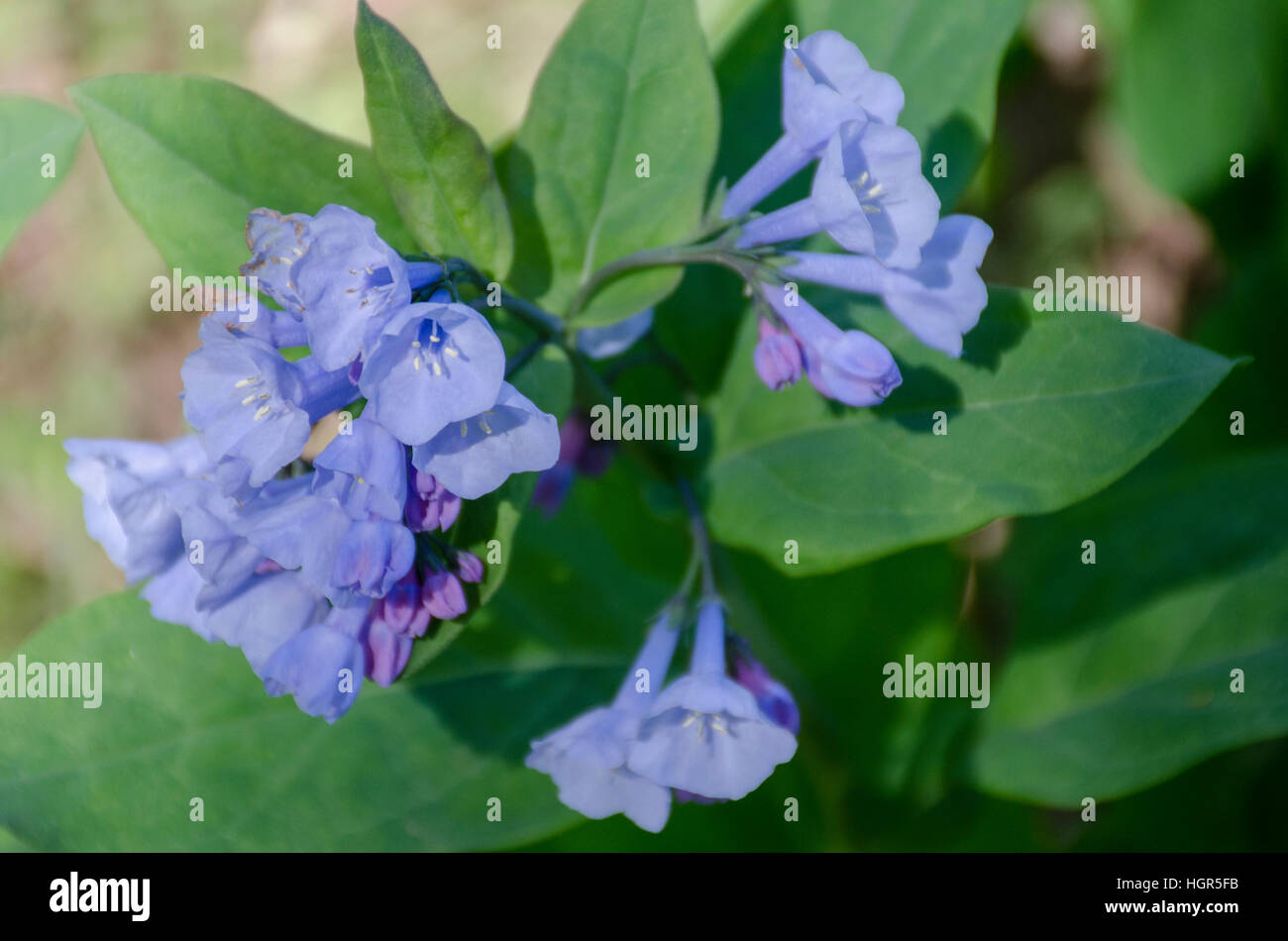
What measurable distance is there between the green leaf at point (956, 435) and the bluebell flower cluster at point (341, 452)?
2.19 feet

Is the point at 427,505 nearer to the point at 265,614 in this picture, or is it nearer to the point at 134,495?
the point at 265,614

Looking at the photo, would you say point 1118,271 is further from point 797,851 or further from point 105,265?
point 105,265

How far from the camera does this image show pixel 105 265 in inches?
160

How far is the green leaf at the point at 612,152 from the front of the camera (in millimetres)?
1793

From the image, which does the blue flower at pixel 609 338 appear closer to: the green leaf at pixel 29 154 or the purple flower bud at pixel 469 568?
the purple flower bud at pixel 469 568

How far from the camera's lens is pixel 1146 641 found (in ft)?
8.59

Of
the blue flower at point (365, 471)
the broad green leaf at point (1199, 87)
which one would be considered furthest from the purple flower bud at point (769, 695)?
the broad green leaf at point (1199, 87)

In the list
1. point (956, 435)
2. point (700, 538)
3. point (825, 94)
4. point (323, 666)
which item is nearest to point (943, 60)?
point (825, 94)

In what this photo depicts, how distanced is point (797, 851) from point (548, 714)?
0.94m

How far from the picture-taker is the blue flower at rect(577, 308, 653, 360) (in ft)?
6.54

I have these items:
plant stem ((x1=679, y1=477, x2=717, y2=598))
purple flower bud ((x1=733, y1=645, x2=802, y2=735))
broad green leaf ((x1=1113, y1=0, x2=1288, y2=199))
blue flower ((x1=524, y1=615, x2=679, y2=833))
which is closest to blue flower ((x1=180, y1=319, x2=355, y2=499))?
blue flower ((x1=524, y1=615, x2=679, y2=833))

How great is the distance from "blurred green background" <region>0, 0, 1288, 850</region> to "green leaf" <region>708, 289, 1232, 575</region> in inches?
13.1

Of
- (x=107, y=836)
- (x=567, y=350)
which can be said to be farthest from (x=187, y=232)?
(x=107, y=836)

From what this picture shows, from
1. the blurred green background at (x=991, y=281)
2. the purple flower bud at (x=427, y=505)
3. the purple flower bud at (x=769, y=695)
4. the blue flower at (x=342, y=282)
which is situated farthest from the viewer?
the blurred green background at (x=991, y=281)
